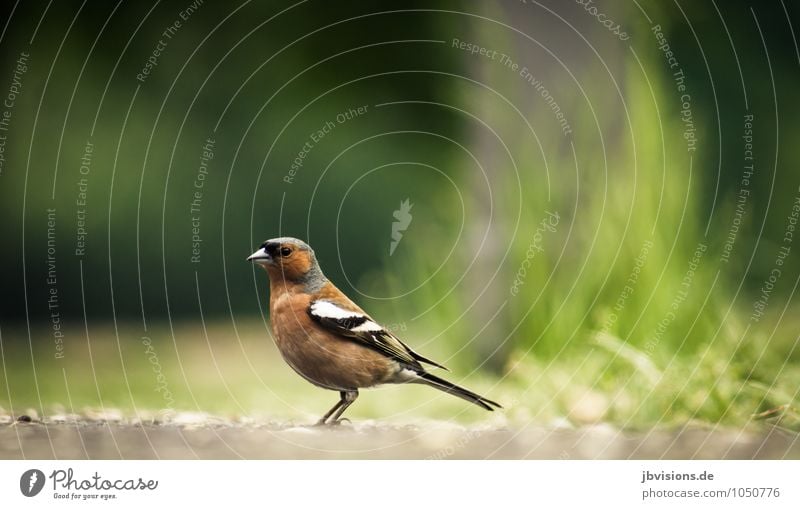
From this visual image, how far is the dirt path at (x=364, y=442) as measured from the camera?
2.63 m

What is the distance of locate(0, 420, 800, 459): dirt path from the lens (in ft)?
8.63

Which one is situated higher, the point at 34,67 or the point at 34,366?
the point at 34,67

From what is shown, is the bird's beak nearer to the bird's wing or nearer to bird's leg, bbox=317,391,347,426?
the bird's wing

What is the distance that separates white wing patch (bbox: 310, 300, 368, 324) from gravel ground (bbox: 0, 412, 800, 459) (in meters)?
0.39

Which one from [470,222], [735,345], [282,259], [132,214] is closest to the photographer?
[282,259]

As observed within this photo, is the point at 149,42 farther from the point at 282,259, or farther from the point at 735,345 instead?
the point at 735,345

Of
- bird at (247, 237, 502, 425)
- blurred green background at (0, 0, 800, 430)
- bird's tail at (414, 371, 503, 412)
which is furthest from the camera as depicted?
blurred green background at (0, 0, 800, 430)

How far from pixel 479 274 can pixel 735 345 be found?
37.3 inches

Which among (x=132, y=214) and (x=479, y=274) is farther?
(x=132, y=214)

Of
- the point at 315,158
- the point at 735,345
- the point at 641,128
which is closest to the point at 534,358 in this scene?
the point at 735,345

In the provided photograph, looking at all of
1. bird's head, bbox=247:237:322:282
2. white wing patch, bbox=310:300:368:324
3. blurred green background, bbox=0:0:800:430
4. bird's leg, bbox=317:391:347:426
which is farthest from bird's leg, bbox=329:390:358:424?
bird's head, bbox=247:237:322:282

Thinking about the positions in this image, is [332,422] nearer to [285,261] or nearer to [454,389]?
[454,389]

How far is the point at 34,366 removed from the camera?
11.7 ft

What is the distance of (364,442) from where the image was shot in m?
2.70
